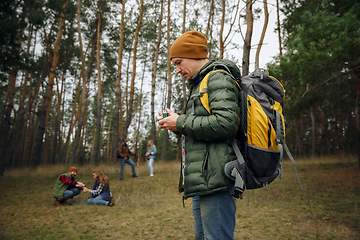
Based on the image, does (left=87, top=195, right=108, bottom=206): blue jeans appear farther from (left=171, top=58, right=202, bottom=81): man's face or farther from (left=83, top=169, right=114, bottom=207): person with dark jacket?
(left=171, top=58, right=202, bottom=81): man's face

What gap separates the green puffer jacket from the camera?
59.1 inches

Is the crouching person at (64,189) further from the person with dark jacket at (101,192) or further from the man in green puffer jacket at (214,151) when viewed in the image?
the man in green puffer jacket at (214,151)

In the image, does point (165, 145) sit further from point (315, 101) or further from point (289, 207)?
point (289, 207)

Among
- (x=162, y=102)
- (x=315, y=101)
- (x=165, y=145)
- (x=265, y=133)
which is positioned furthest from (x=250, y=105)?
(x=162, y=102)

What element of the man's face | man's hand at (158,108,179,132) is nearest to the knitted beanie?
the man's face

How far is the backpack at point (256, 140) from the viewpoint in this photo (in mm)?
1521

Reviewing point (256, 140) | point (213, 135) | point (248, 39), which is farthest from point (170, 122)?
point (248, 39)

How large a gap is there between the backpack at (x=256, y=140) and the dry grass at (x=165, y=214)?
10.8 feet

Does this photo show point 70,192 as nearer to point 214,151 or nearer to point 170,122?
point 170,122

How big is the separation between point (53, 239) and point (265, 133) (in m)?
4.78

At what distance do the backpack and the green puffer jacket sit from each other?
56mm

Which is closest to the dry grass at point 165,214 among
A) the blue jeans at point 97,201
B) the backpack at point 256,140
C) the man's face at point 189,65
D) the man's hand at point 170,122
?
the blue jeans at point 97,201

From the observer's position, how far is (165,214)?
608 centimetres

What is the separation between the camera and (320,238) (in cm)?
429
